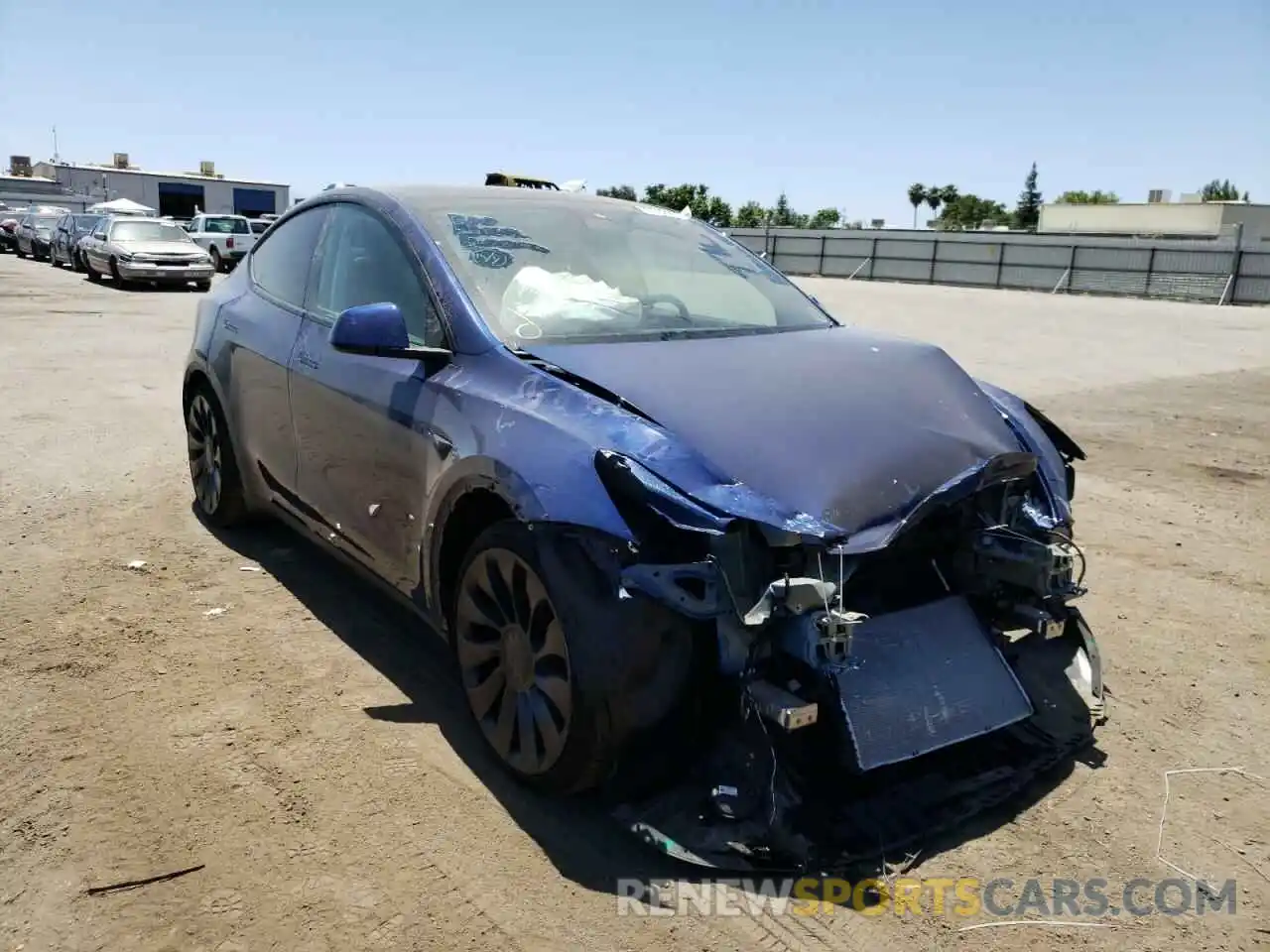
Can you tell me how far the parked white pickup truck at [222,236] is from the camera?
30312 millimetres

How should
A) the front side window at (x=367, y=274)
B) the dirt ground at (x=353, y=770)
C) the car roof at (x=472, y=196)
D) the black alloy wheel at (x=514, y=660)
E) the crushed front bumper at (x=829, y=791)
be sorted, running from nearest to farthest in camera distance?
the dirt ground at (x=353, y=770), the crushed front bumper at (x=829, y=791), the black alloy wheel at (x=514, y=660), the front side window at (x=367, y=274), the car roof at (x=472, y=196)

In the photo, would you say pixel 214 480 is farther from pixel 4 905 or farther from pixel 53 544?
pixel 4 905

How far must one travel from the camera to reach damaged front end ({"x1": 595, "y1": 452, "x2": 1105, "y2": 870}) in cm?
248

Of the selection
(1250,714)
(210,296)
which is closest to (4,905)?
(210,296)

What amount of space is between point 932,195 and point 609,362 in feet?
444

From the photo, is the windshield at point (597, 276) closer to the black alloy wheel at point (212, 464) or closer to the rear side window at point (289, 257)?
the rear side window at point (289, 257)

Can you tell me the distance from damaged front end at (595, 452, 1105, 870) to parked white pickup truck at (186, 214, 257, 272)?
30.7 metres

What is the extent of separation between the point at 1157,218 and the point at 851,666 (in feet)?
271

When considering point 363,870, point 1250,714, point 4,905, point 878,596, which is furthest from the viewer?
point 1250,714

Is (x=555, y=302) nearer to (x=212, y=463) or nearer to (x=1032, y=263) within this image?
(x=212, y=463)

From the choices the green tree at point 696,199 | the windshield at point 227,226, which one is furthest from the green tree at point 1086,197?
the windshield at point 227,226

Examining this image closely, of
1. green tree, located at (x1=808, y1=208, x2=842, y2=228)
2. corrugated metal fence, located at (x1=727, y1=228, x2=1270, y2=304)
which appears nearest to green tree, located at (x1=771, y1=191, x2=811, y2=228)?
green tree, located at (x1=808, y1=208, x2=842, y2=228)

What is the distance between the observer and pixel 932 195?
128m

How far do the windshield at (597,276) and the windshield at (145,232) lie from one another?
2304 centimetres
